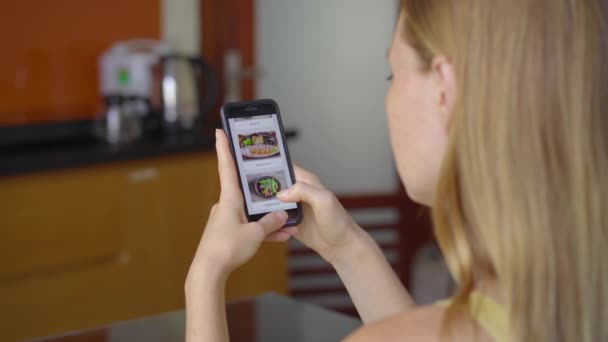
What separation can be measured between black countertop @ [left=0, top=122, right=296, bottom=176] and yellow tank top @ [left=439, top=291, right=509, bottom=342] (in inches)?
77.2

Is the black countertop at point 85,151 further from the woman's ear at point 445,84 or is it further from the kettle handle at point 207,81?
the woman's ear at point 445,84

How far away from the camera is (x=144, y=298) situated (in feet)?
9.84

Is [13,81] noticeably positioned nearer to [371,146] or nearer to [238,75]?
[238,75]

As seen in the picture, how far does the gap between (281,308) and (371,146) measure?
2396 millimetres

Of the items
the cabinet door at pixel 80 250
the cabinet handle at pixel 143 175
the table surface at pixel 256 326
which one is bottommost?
the cabinet door at pixel 80 250

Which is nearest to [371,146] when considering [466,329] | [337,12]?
[337,12]

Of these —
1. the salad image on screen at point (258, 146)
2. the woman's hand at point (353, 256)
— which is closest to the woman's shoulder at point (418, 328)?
the woman's hand at point (353, 256)

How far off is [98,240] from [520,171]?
213 cm

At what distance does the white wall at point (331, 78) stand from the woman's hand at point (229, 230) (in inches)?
95.4

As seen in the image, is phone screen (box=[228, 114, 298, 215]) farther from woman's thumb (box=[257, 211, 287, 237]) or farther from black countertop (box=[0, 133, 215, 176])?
black countertop (box=[0, 133, 215, 176])

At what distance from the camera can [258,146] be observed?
4.35 ft

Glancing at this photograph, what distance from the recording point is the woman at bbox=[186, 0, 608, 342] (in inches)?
36.0

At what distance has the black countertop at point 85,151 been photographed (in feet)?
8.95

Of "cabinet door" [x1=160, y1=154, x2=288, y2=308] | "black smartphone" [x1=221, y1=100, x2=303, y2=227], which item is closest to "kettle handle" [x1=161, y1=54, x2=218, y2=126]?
"cabinet door" [x1=160, y1=154, x2=288, y2=308]
